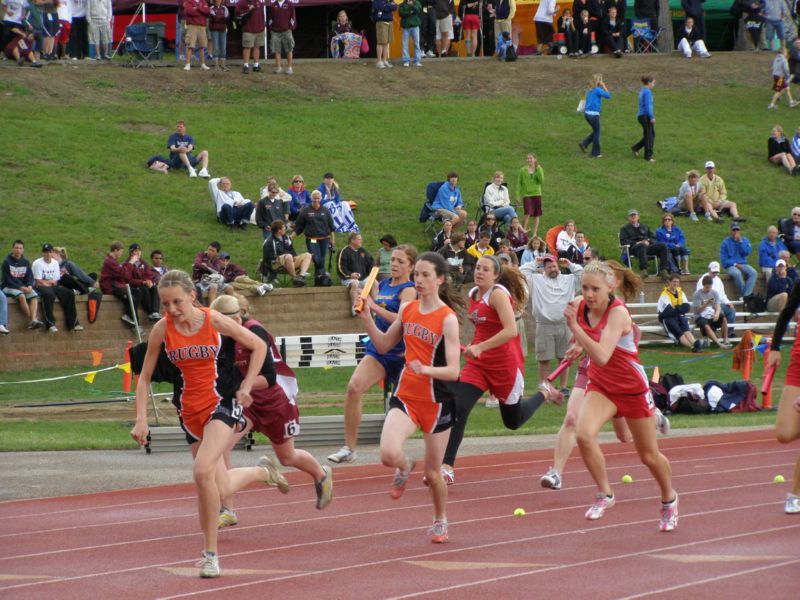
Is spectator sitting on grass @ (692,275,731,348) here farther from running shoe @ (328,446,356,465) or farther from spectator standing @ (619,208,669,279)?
running shoe @ (328,446,356,465)

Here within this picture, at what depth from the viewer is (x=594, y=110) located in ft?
105

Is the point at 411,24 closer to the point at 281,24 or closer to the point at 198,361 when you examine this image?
the point at 281,24

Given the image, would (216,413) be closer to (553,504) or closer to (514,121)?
(553,504)


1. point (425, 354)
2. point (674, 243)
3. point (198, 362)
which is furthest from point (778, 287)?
point (198, 362)

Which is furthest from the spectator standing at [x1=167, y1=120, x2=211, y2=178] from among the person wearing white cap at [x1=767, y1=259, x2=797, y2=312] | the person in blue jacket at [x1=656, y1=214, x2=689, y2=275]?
the person wearing white cap at [x1=767, y1=259, x2=797, y2=312]

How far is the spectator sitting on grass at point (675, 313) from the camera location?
936 inches

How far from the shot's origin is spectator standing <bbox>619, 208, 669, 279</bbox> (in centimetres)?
2592

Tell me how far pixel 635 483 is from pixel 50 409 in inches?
365

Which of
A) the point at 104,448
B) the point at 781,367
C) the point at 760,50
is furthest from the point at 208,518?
the point at 760,50

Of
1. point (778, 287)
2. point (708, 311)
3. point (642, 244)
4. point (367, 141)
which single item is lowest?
point (708, 311)

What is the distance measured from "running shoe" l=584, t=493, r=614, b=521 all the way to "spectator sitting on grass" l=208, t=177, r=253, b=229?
59.6 ft

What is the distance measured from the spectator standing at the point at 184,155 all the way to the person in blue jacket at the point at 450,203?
17.8ft

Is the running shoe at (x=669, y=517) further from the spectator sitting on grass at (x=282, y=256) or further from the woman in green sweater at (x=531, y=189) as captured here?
the woman in green sweater at (x=531, y=189)

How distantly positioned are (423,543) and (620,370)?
67.4 inches
